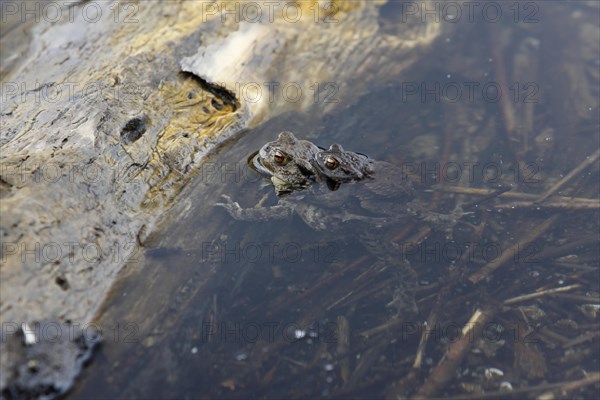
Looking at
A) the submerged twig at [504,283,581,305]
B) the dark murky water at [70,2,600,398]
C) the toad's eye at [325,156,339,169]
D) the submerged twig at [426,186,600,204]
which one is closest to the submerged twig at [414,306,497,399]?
the dark murky water at [70,2,600,398]

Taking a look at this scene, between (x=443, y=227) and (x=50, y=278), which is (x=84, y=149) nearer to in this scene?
(x=50, y=278)

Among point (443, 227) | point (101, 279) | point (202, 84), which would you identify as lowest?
point (443, 227)

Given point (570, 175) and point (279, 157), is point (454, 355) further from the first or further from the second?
point (570, 175)

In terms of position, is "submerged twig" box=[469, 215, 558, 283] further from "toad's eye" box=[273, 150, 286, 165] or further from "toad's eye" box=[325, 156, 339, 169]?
"toad's eye" box=[273, 150, 286, 165]

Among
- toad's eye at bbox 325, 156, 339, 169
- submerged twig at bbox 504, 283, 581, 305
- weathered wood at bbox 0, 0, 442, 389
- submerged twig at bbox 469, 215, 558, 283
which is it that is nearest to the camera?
weathered wood at bbox 0, 0, 442, 389

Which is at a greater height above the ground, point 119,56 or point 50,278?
point 119,56

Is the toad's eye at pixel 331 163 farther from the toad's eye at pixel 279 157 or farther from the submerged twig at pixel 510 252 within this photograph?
the submerged twig at pixel 510 252

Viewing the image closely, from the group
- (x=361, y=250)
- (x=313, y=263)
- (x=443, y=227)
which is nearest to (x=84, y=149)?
(x=313, y=263)
